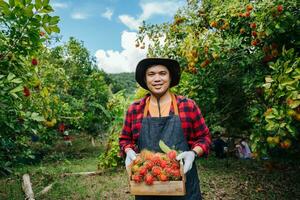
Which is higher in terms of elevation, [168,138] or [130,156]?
[168,138]

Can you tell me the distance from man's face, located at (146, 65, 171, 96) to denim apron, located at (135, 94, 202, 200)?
21 centimetres

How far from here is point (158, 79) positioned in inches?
96.3

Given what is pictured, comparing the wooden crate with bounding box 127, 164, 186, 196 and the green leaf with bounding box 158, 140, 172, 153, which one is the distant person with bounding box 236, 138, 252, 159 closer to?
the green leaf with bounding box 158, 140, 172, 153

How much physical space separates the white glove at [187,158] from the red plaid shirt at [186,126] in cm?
17

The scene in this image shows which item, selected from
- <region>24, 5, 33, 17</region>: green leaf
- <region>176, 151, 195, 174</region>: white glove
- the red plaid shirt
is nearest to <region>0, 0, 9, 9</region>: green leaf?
<region>24, 5, 33, 17</region>: green leaf

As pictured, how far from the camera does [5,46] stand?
300cm

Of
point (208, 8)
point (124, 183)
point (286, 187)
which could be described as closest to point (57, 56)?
point (208, 8)

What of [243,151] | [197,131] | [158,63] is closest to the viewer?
[197,131]

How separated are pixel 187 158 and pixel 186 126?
29 centimetres

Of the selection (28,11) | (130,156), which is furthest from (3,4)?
(130,156)

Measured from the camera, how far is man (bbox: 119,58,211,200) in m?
2.28

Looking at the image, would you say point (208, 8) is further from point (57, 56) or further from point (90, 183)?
point (57, 56)

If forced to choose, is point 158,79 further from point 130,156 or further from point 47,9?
point 47,9

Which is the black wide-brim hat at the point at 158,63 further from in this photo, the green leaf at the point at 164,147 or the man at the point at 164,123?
the green leaf at the point at 164,147
